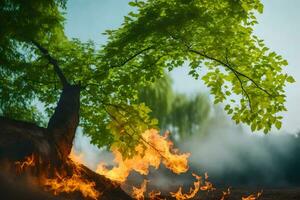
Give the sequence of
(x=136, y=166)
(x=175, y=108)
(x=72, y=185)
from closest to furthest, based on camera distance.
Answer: (x=72, y=185) < (x=136, y=166) < (x=175, y=108)

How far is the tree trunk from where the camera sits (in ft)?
29.8

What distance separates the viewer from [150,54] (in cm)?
1209

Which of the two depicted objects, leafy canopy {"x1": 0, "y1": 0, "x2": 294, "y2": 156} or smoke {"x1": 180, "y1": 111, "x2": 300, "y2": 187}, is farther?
smoke {"x1": 180, "y1": 111, "x2": 300, "y2": 187}

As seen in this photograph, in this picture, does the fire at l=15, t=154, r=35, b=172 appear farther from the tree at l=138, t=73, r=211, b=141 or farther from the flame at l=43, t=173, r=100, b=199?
the tree at l=138, t=73, r=211, b=141

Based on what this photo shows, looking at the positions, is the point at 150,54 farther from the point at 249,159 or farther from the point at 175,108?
the point at 175,108

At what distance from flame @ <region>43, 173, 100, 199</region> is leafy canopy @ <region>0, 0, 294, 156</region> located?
2438 mm

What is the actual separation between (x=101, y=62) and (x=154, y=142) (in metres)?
3.68

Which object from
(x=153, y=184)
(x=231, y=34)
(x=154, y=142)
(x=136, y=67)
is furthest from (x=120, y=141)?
(x=153, y=184)

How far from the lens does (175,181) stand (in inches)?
1126

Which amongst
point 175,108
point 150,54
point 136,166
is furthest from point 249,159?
point 150,54

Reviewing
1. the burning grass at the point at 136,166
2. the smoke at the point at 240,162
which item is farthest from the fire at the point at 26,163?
the smoke at the point at 240,162

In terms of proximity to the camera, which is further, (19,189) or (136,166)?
(136,166)

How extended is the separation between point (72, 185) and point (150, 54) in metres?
4.90

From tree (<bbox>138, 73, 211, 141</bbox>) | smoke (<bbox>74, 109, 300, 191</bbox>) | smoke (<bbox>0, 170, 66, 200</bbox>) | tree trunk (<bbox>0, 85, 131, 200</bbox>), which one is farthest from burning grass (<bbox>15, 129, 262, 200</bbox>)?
tree (<bbox>138, 73, 211, 141</bbox>)
